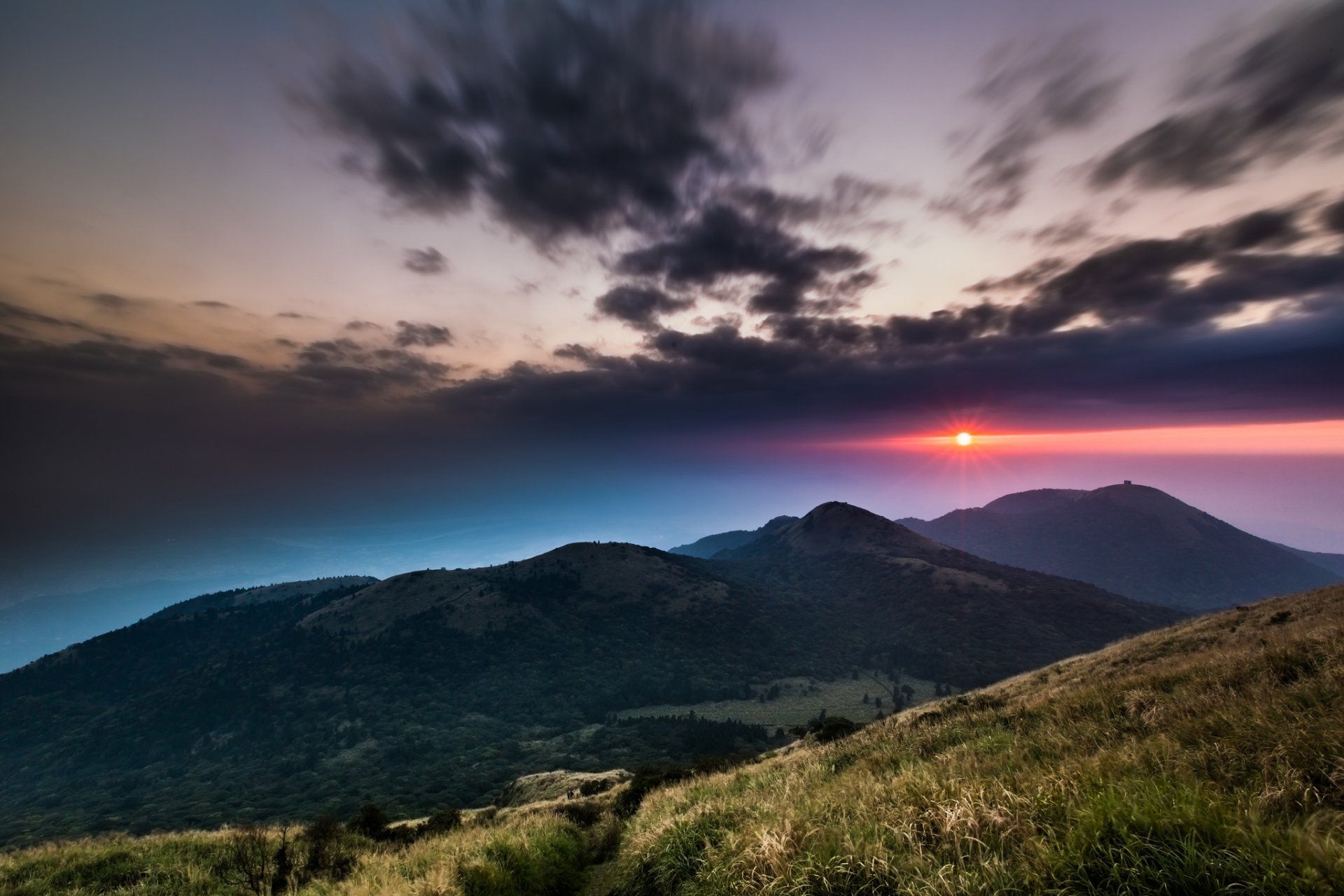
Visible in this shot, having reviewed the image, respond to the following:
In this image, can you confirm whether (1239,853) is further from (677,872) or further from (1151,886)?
(677,872)

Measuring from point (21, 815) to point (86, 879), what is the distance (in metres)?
339

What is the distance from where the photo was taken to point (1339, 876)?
4156mm

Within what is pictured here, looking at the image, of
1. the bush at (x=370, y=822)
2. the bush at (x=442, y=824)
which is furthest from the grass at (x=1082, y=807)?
the bush at (x=370, y=822)

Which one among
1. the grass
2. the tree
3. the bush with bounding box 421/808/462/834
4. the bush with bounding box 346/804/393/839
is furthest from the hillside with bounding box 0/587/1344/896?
the bush with bounding box 346/804/393/839

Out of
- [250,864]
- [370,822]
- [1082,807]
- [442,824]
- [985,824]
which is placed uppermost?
[1082,807]

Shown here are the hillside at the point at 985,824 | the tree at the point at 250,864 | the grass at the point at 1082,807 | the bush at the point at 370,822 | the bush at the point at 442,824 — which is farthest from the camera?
the bush at the point at 370,822

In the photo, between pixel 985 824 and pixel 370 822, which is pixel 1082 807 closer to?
pixel 985 824

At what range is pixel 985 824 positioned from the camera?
6320mm

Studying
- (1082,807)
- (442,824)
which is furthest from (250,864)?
(1082,807)

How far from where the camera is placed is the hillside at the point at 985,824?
4969 millimetres

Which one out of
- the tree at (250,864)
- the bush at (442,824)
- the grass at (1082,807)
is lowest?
the bush at (442,824)

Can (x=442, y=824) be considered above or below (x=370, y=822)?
below

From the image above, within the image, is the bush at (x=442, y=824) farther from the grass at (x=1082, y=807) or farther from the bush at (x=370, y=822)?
the grass at (x=1082, y=807)

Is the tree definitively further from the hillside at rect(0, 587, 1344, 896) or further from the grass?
the grass
